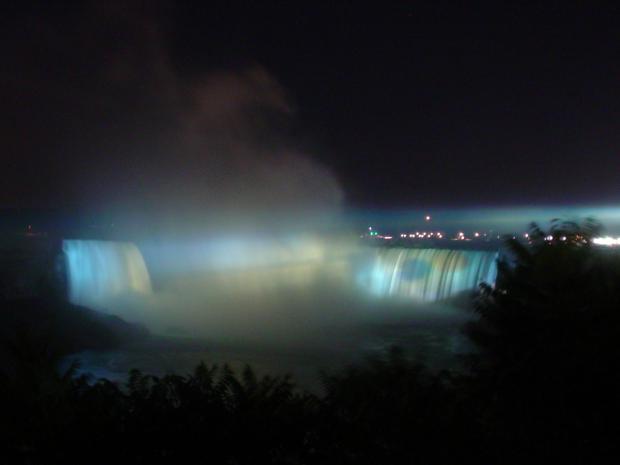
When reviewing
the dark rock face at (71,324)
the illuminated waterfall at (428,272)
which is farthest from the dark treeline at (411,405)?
the illuminated waterfall at (428,272)

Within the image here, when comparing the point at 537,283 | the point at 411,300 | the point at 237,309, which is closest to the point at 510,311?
the point at 537,283

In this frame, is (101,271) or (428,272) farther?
(428,272)

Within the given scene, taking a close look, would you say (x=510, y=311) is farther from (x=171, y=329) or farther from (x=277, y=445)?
(x=171, y=329)

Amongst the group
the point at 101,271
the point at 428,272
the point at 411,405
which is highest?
the point at 428,272

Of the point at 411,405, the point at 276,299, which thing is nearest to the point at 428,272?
the point at 276,299

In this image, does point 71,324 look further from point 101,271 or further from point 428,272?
point 428,272

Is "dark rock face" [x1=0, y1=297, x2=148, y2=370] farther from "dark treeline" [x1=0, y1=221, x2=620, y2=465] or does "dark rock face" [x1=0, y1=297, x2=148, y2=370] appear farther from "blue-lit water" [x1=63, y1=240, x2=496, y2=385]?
"dark treeline" [x1=0, y1=221, x2=620, y2=465]

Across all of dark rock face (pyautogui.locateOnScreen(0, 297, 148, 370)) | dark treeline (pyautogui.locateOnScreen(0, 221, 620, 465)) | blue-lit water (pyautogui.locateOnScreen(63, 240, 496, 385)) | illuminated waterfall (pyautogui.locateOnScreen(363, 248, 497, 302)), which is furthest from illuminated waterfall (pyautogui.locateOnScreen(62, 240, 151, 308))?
dark treeline (pyautogui.locateOnScreen(0, 221, 620, 465))
